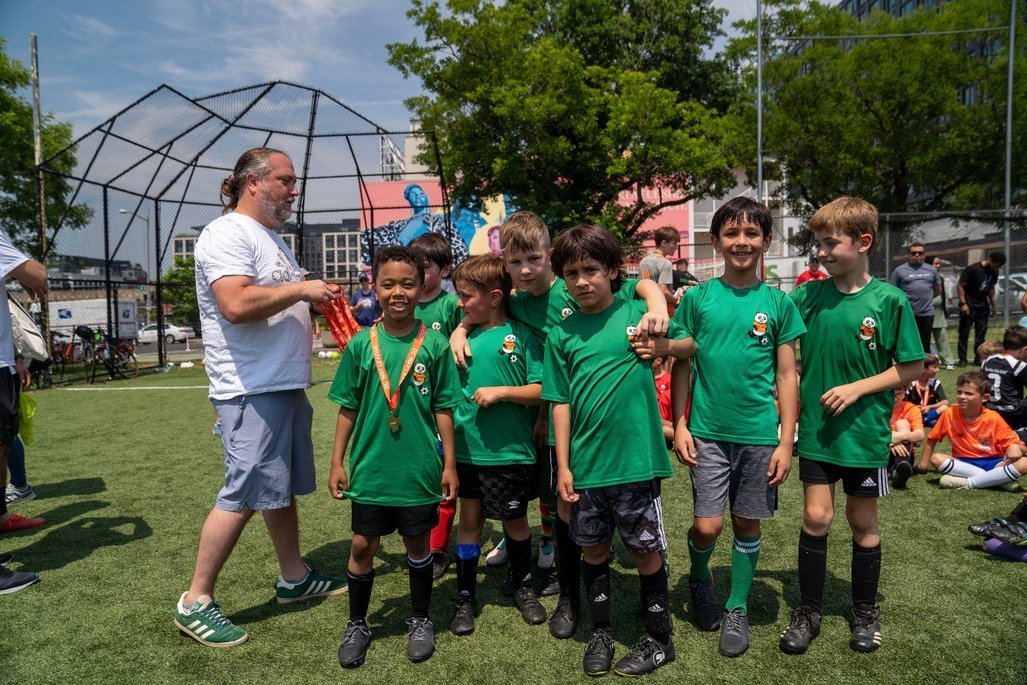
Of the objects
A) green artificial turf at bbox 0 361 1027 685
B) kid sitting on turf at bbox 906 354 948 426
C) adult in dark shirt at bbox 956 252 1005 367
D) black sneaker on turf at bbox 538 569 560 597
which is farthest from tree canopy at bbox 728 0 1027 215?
black sneaker on turf at bbox 538 569 560 597

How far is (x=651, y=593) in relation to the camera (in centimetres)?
283

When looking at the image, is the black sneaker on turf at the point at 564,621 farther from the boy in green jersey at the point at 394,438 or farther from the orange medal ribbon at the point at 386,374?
the orange medal ribbon at the point at 386,374

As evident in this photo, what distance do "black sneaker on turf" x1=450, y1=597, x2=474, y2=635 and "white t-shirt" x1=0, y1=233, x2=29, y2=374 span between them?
2.89m

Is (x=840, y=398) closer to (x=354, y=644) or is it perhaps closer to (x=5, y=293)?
(x=354, y=644)

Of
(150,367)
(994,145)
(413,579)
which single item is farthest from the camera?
(994,145)

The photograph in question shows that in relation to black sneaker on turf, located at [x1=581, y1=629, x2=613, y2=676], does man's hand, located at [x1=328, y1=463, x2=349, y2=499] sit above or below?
above

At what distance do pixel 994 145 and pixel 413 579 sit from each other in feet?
79.8

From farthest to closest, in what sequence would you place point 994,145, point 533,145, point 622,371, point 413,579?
point 533,145
point 994,145
point 413,579
point 622,371

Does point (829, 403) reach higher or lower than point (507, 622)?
higher

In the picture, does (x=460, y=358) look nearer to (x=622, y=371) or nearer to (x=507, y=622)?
(x=622, y=371)

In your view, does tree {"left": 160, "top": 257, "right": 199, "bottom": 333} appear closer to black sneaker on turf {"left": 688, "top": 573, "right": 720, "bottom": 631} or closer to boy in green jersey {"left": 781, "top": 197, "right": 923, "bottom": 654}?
black sneaker on turf {"left": 688, "top": 573, "right": 720, "bottom": 631}

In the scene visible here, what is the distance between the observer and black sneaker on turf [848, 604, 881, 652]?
9.55 ft

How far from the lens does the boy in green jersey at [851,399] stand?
2.91m

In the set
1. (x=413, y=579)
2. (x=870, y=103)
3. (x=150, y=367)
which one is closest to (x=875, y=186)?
(x=870, y=103)
